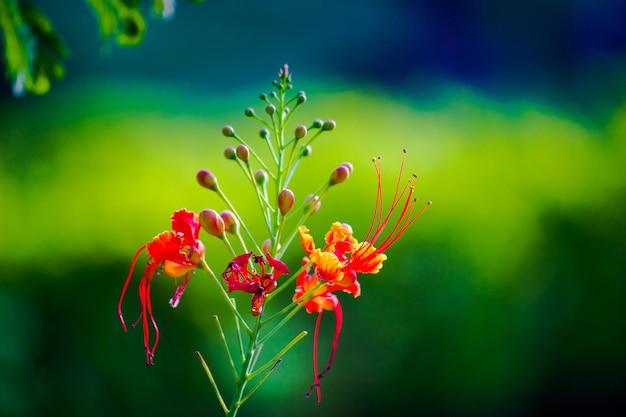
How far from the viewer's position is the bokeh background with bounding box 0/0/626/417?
2.12 metres

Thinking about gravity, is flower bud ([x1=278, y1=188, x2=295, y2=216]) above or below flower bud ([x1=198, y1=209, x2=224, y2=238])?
above

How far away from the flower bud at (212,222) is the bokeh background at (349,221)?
49.5 inches

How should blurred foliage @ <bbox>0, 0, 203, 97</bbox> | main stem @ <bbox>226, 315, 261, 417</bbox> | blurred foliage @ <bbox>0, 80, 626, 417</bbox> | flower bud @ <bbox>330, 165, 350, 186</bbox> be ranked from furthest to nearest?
blurred foliage @ <bbox>0, 80, 626, 417</bbox> < blurred foliage @ <bbox>0, 0, 203, 97</bbox> < flower bud @ <bbox>330, 165, 350, 186</bbox> < main stem @ <bbox>226, 315, 261, 417</bbox>

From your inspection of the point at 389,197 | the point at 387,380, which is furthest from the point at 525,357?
the point at 389,197

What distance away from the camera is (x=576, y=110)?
3115mm

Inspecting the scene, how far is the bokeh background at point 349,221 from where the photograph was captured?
2.12 m

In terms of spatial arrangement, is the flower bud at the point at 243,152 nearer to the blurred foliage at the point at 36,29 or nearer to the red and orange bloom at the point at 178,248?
the red and orange bloom at the point at 178,248

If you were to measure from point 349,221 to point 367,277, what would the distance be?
0.73ft

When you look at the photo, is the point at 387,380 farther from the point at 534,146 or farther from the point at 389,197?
the point at 534,146

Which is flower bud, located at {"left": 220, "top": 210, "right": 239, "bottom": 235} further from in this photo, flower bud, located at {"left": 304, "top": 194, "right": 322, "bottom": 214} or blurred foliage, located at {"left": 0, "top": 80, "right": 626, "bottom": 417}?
blurred foliage, located at {"left": 0, "top": 80, "right": 626, "bottom": 417}

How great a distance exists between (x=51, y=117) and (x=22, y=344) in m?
1.17

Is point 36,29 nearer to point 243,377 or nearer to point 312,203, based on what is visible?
point 312,203

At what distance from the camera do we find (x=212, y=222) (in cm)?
87

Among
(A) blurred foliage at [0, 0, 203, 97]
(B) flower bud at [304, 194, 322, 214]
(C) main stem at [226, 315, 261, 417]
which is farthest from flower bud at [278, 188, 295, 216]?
(A) blurred foliage at [0, 0, 203, 97]
